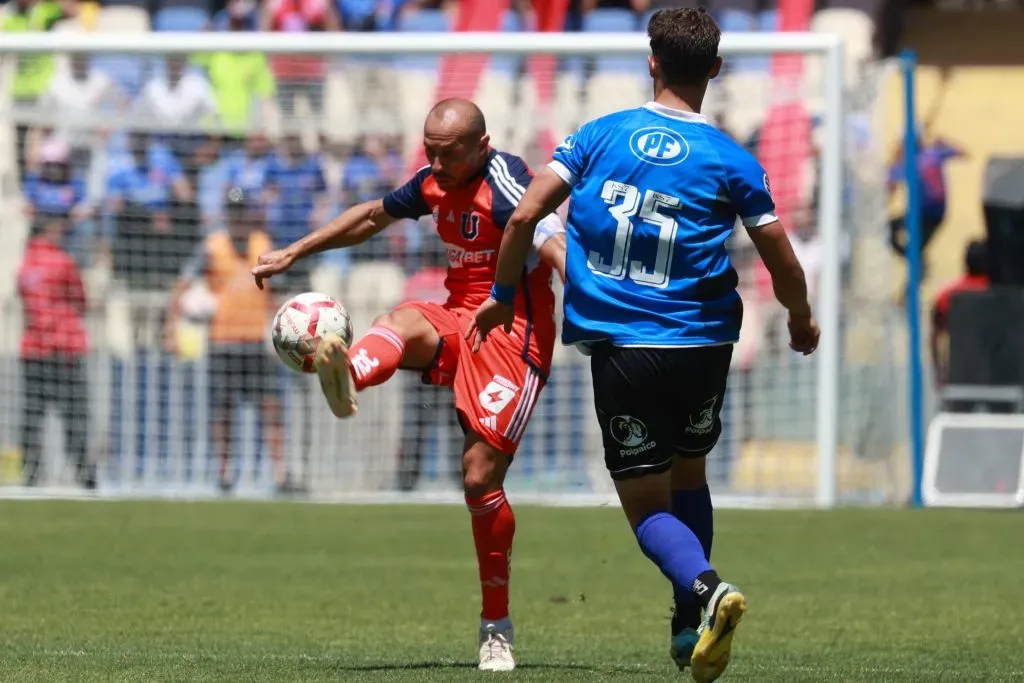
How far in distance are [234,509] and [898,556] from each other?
5.17 metres

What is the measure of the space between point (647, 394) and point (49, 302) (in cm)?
1042

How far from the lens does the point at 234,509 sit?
1443 cm

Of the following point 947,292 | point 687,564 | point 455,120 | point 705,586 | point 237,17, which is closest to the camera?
point 705,586

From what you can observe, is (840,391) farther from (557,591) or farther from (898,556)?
(557,591)

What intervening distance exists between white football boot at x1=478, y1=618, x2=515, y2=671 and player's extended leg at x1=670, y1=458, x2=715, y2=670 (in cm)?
65

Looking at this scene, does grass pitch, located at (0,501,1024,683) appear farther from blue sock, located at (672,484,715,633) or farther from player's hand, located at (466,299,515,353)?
player's hand, located at (466,299,515,353)

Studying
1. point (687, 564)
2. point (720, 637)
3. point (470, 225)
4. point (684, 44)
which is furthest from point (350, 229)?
point (720, 637)

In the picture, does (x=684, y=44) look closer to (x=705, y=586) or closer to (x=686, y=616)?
(x=705, y=586)

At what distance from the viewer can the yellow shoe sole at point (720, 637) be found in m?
5.61

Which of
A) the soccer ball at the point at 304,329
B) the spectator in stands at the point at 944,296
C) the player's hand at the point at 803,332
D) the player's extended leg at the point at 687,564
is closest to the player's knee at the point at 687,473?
the player's extended leg at the point at 687,564

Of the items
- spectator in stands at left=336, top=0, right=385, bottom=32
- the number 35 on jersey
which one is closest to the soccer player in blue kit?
the number 35 on jersey

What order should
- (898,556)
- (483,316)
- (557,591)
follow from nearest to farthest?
(483,316)
(557,591)
(898,556)

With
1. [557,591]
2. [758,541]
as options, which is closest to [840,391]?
[758,541]

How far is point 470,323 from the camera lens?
7098mm
